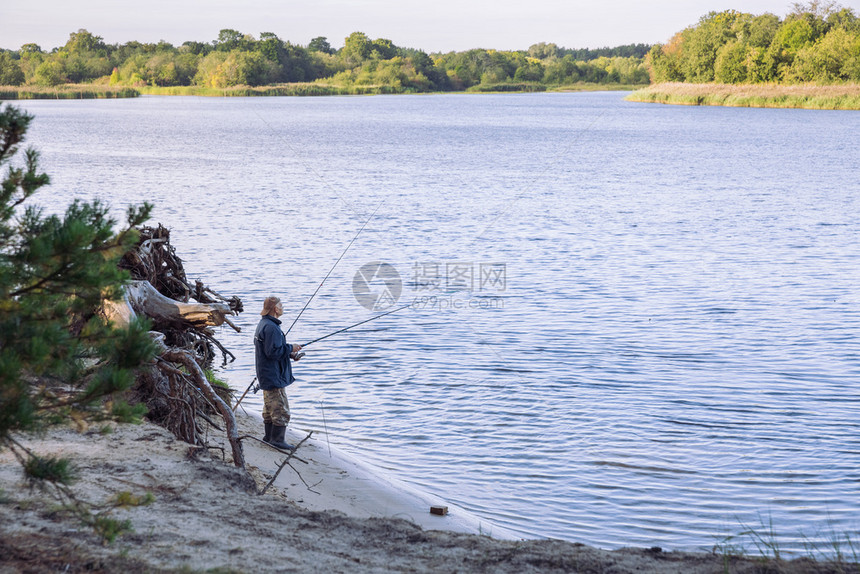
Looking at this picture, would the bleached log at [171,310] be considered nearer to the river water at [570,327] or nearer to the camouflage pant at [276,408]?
the camouflage pant at [276,408]

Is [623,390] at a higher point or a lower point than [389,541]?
lower

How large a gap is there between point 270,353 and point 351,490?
4.54 ft

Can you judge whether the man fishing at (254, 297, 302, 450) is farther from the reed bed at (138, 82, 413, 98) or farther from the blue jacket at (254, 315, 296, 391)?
the reed bed at (138, 82, 413, 98)

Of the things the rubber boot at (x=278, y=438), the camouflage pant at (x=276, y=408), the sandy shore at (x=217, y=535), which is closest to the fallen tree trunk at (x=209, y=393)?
the sandy shore at (x=217, y=535)

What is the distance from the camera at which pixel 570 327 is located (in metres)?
12.5

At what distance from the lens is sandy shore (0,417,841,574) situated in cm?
386

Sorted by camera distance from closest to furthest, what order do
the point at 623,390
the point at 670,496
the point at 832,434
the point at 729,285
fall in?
the point at 670,496, the point at 832,434, the point at 623,390, the point at 729,285

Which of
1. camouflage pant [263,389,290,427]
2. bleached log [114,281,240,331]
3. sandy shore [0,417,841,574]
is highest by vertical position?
bleached log [114,281,240,331]

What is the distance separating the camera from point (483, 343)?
11750 millimetres

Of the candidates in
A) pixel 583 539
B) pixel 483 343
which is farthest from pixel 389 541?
pixel 483 343

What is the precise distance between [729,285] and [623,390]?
6.62 m

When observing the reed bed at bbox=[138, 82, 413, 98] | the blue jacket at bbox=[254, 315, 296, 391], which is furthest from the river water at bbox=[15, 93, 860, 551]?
the reed bed at bbox=[138, 82, 413, 98]

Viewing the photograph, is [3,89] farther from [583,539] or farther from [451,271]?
[583,539]

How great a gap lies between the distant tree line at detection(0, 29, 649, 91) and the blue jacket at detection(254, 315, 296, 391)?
359ft
